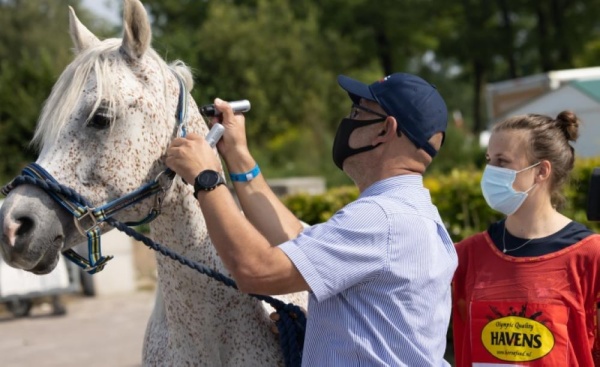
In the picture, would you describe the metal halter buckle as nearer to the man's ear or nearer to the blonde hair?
the man's ear

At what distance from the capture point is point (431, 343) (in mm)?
2236

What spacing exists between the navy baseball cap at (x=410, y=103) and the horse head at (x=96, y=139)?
25.9 inches

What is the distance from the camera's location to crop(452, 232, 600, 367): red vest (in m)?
3.00

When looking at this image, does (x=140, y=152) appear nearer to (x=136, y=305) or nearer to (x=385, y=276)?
(x=385, y=276)

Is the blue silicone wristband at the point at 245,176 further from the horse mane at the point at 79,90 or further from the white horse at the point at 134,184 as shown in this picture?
the horse mane at the point at 79,90

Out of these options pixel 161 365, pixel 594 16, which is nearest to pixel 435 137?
pixel 161 365

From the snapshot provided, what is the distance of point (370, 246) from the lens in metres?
2.11

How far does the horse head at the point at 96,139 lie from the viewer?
2.27 m

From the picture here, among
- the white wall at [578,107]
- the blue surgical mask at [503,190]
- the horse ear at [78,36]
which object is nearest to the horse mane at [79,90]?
the horse ear at [78,36]

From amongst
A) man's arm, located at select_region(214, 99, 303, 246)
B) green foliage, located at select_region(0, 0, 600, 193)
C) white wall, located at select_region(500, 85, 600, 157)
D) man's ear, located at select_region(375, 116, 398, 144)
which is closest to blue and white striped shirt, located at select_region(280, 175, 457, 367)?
man's ear, located at select_region(375, 116, 398, 144)

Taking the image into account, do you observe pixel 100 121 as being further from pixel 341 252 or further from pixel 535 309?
pixel 535 309

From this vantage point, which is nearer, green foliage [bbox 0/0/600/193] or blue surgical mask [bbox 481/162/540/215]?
blue surgical mask [bbox 481/162/540/215]

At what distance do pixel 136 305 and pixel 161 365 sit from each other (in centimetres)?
954

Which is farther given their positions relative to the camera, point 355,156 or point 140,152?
point 140,152
